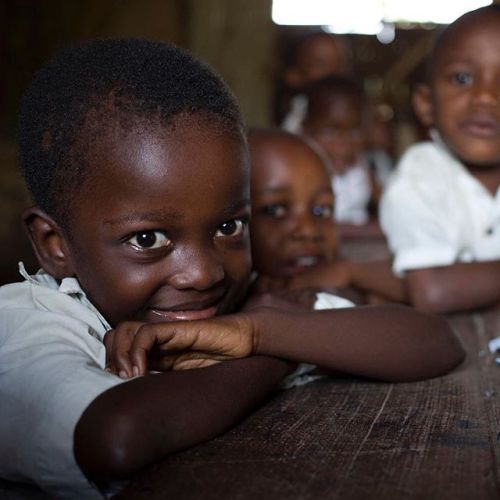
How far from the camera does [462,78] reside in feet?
7.03

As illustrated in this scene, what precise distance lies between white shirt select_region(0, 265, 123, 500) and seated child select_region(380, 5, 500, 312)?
3.64 ft

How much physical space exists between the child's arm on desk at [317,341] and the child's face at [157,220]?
9 centimetres

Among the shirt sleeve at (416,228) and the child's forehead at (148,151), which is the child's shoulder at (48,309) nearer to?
the child's forehead at (148,151)

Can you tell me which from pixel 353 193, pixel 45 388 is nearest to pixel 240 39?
pixel 353 193

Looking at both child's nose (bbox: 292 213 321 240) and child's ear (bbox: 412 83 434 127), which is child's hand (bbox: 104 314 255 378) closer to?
child's nose (bbox: 292 213 321 240)

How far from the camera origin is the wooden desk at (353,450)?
77 cm

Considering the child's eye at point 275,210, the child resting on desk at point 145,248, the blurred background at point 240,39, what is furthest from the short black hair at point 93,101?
the blurred background at point 240,39

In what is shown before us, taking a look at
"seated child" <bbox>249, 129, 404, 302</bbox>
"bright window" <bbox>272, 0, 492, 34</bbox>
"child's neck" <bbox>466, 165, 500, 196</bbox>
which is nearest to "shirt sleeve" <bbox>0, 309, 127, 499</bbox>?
"seated child" <bbox>249, 129, 404, 302</bbox>

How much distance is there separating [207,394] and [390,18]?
690cm

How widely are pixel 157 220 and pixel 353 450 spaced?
39cm

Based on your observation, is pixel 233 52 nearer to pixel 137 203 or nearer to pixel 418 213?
pixel 418 213

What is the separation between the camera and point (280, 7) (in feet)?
24.4

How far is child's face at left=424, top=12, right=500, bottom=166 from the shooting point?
6.82 feet

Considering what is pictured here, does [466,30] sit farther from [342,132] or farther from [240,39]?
[240,39]
